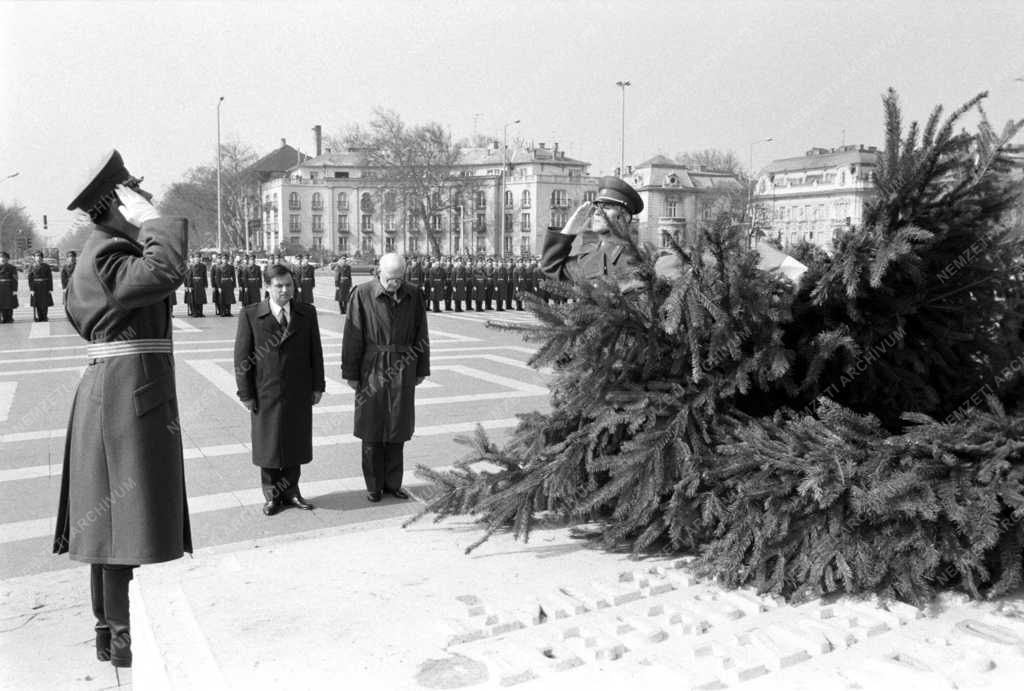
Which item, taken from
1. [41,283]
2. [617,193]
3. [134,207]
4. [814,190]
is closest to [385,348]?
[617,193]

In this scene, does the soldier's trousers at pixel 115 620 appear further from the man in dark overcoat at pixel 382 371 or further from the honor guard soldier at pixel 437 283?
the honor guard soldier at pixel 437 283

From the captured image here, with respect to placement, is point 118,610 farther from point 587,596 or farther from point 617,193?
point 617,193

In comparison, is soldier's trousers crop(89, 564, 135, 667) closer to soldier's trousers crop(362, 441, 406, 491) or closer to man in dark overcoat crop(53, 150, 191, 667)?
man in dark overcoat crop(53, 150, 191, 667)

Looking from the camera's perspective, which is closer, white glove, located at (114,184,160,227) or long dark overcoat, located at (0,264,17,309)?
white glove, located at (114,184,160,227)

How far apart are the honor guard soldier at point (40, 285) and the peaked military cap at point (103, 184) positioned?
19507 mm

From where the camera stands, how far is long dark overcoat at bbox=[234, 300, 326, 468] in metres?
6.08

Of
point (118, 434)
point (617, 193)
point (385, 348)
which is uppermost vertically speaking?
point (617, 193)


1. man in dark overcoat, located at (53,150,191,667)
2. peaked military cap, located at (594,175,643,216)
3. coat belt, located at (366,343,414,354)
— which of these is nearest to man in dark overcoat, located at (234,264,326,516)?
coat belt, located at (366,343,414,354)

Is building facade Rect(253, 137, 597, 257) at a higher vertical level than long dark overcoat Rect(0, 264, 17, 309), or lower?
higher

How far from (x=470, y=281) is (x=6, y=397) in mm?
18923

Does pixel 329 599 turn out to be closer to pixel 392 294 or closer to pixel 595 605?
pixel 595 605

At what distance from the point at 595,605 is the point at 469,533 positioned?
3.66 ft

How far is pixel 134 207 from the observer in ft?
11.4

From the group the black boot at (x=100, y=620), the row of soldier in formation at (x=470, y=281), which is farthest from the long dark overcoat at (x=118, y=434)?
the row of soldier in formation at (x=470, y=281)
